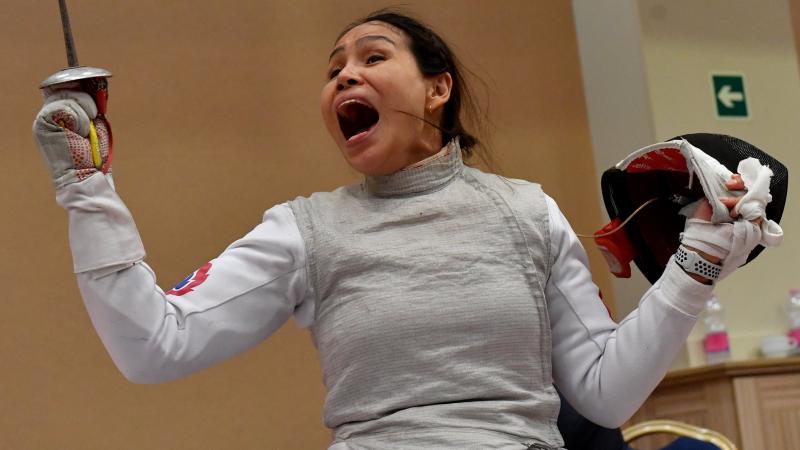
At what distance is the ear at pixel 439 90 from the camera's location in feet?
6.06

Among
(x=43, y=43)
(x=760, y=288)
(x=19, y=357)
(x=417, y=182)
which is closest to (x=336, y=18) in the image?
(x=43, y=43)

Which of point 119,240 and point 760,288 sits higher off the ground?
point 119,240

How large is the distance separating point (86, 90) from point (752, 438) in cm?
237

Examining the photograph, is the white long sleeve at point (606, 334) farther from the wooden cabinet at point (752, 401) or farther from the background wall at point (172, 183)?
the background wall at point (172, 183)

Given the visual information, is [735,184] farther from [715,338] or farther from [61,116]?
[715,338]

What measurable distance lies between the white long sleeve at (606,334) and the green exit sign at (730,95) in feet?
7.39

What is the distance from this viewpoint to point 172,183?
325 centimetres

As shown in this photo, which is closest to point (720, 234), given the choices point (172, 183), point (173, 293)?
point (173, 293)

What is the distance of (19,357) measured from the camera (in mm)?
3008

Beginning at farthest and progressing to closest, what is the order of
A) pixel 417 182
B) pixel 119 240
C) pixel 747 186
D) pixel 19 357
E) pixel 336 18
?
1. pixel 336 18
2. pixel 19 357
3. pixel 417 182
4. pixel 747 186
5. pixel 119 240

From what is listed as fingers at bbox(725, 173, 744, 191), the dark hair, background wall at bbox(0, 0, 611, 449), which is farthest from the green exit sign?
fingers at bbox(725, 173, 744, 191)

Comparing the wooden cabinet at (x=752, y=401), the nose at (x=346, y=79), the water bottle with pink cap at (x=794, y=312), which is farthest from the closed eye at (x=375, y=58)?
the water bottle with pink cap at (x=794, y=312)

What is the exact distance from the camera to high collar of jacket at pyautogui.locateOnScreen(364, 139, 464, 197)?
1.73 m

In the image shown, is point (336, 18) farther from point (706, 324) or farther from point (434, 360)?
point (434, 360)
